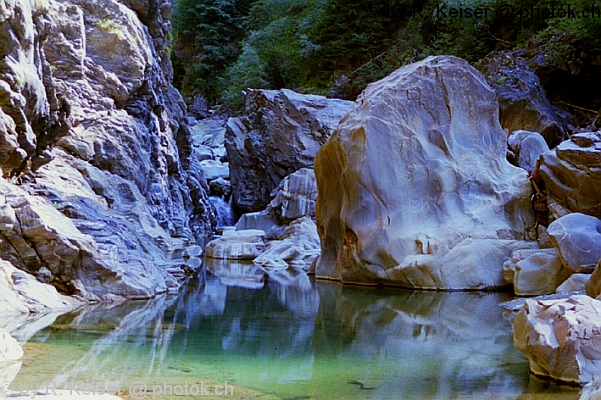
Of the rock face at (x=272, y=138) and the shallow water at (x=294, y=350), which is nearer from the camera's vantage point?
the shallow water at (x=294, y=350)

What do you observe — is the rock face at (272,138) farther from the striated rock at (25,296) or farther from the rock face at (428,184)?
the striated rock at (25,296)

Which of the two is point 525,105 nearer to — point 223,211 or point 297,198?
point 297,198

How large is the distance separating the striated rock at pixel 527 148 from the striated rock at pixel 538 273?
15.8ft

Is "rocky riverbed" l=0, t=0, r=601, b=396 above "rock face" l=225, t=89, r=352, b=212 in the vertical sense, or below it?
below

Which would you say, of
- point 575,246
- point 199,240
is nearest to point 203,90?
point 199,240

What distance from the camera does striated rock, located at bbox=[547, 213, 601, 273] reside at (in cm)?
920

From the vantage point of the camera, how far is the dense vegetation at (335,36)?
25312 millimetres

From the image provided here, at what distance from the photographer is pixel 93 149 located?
1528 centimetres

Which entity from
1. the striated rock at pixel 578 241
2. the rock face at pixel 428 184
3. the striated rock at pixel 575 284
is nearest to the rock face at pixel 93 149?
the rock face at pixel 428 184

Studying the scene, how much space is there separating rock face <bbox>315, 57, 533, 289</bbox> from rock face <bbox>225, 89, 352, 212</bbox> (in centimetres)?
1350

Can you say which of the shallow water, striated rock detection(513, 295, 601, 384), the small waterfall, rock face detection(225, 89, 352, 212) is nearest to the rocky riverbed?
striated rock detection(513, 295, 601, 384)

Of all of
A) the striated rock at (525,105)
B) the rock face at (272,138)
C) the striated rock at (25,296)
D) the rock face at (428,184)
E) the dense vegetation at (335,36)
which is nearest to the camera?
the striated rock at (25,296)

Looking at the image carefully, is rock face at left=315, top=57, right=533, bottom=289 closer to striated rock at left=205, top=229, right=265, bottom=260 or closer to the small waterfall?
striated rock at left=205, top=229, right=265, bottom=260

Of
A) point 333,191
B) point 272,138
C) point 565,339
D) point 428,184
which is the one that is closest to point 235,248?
point 333,191
